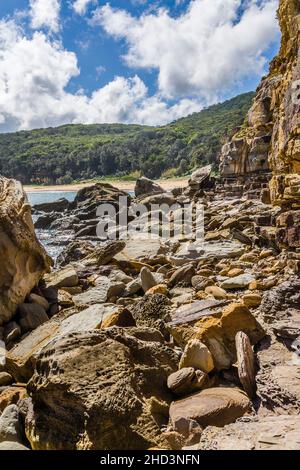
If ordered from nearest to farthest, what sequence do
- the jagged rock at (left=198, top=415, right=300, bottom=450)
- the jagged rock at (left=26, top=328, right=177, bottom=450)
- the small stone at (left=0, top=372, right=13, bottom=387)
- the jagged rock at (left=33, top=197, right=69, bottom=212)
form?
the jagged rock at (left=198, top=415, right=300, bottom=450) < the jagged rock at (left=26, top=328, right=177, bottom=450) < the small stone at (left=0, top=372, right=13, bottom=387) < the jagged rock at (left=33, top=197, right=69, bottom=212)

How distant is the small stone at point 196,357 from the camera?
316cm

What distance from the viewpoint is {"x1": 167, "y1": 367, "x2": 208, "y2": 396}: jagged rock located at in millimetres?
2926

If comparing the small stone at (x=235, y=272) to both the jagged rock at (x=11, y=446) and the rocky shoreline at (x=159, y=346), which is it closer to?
the rocky shoreline at (x=159, y=346)

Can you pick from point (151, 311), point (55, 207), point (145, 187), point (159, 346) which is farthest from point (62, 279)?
point (145, 187)

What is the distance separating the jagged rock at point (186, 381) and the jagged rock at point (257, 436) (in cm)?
58

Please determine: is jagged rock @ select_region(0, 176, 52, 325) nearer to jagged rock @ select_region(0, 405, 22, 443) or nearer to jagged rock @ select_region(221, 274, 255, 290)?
jagged rock @ select_region(0, 405, 22, 443)

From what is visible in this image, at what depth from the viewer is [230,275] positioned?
6242mm

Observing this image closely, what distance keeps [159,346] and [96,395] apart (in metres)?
0.91

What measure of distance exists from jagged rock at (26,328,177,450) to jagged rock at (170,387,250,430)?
0.47 feet

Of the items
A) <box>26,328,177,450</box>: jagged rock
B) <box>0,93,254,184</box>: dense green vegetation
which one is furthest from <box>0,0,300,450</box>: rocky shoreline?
<box>0,93,254,184</box>: dense green vegetation

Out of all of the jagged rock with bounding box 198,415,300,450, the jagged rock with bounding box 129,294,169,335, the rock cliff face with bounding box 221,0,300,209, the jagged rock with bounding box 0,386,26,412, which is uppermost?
the rock cliff face with bounding box 221,0,300,209

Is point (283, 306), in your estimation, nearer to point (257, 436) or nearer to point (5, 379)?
point (257, 436)
